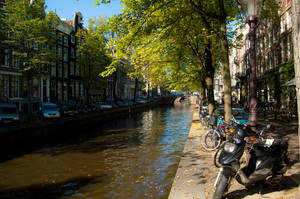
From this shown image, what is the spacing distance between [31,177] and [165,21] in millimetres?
7539

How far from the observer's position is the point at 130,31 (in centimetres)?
984

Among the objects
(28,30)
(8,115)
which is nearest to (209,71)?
(8,115)

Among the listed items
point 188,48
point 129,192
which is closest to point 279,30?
point 188,48

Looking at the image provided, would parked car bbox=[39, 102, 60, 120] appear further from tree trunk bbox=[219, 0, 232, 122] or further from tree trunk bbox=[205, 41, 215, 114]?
tree trunk bbox=[219, 0, 232, 122]

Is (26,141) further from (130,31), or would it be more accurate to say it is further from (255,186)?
(255,186)

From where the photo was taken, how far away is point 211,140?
1004cm

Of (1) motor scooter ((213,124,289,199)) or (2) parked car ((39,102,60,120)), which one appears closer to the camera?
(1) motor scooter ((213,124,289,199))

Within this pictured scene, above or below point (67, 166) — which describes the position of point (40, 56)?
above

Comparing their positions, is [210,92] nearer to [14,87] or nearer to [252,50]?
[252,50]

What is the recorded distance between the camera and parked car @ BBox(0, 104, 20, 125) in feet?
59.8

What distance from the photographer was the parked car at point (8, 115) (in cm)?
1822

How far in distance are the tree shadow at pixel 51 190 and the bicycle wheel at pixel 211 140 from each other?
379 centimetres

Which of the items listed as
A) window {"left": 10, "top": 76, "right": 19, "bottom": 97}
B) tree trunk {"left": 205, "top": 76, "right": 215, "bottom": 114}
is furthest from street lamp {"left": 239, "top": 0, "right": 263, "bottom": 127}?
window {"left": 10, "top": 76, "right": 19, "bottom": 97}

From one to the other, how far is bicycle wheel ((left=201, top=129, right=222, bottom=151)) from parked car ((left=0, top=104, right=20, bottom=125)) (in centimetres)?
1434
